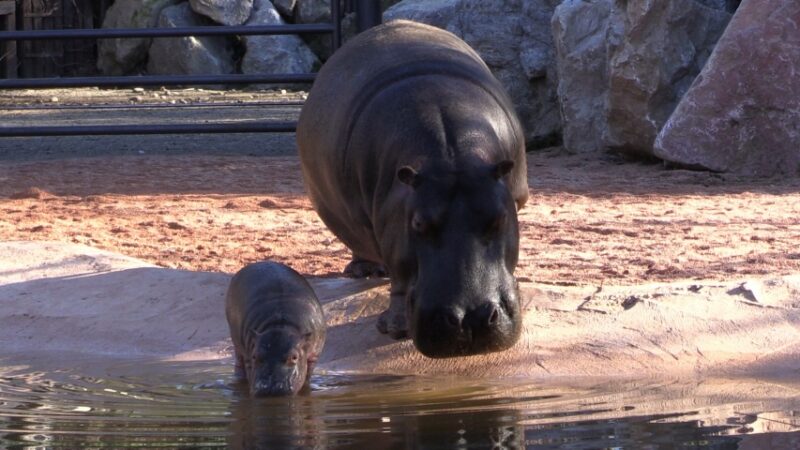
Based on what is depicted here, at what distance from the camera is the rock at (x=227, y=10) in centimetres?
1764

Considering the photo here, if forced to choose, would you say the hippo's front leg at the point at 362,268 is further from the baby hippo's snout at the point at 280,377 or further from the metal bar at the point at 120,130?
the metal bar at the point at 120,130

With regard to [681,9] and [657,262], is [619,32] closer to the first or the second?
[681,9]

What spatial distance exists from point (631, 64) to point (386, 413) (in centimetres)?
652

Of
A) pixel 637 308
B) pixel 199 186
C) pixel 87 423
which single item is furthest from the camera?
pixel 199 186

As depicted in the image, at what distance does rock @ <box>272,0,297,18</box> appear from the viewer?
712 inches

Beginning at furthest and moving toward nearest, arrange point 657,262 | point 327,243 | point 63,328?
1. point 327,243
2. point 657,262
3. point 63,328

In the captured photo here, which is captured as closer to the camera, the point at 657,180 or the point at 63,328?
the point at 63,328

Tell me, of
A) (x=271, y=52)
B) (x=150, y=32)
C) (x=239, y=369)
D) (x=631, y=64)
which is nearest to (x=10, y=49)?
(x=271, y=52)

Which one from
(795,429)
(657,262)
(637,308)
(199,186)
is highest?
(795,429)

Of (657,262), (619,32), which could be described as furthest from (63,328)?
(619,32)

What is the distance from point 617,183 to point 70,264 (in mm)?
4353

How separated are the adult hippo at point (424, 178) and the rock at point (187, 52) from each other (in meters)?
11.7

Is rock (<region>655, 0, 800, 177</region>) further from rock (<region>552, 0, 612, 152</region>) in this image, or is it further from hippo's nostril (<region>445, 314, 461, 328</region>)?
hippo's nostril (<region>445, 314, 461, 328</region>)

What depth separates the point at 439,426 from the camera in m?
3.73
